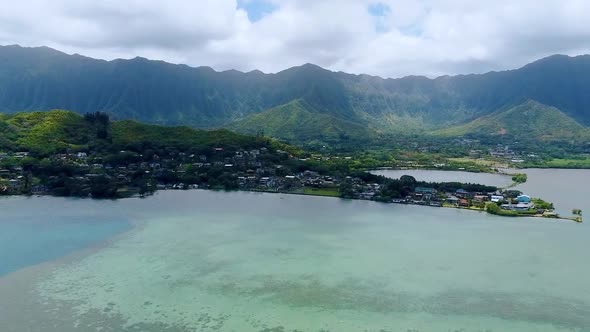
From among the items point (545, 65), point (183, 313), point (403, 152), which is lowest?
point (183, 313)

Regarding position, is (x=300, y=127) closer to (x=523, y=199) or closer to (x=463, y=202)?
(x=463, y=202)

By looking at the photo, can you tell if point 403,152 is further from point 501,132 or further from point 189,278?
point 189,278

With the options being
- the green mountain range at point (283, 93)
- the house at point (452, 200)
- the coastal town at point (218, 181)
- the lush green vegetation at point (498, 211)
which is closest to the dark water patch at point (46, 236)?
the coastal town at point (218, 181)

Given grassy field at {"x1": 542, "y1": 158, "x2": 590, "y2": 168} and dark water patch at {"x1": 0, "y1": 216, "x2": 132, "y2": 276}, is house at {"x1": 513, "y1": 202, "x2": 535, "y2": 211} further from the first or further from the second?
grassy field at {"x1": 542, "y1": 158, "x2": 590, "y2": 168}

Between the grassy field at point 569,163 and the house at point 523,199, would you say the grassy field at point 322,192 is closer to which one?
the house at point 523,199

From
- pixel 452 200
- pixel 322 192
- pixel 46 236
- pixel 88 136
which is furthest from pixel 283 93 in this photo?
pixel 46 236

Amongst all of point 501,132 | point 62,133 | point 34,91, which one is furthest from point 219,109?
point 62,133

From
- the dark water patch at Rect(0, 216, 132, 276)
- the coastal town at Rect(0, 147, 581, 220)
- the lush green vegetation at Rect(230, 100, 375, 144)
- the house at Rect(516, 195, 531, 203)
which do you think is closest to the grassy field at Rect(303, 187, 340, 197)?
the coastal town at Rect(0, 147, 581, 220)
